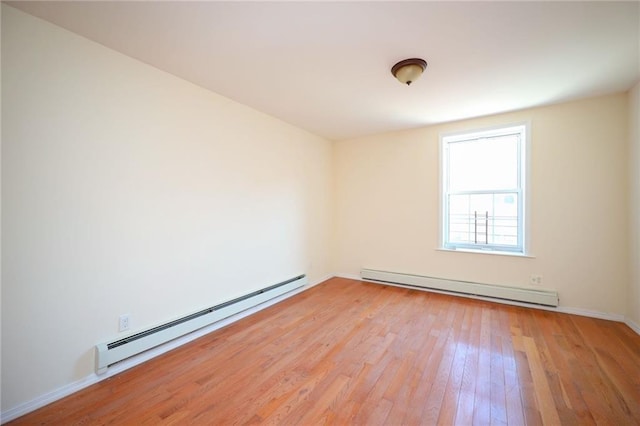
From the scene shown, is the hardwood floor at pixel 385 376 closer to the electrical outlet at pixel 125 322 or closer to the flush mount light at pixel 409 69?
the electrical outlet at pixel 125 322

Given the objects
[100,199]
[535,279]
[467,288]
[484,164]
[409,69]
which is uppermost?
[409,69]

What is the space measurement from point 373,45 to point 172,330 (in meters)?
2.92

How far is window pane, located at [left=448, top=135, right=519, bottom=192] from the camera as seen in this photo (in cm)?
343

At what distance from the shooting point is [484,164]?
3617 millimetres

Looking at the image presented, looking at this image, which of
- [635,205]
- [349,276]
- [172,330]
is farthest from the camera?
[349,276]

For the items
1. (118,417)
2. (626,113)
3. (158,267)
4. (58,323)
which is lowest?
(118,417)

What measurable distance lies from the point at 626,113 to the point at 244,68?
4.01 metres

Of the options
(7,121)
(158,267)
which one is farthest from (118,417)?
(7,121)

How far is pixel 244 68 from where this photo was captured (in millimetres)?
2254

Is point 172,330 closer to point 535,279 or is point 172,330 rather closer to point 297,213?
point 297,213

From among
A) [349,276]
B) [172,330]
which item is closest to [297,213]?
[349,276]

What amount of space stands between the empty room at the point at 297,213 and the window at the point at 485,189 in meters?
0.03

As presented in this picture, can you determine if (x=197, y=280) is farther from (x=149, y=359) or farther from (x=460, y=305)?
(x=460, y=305)

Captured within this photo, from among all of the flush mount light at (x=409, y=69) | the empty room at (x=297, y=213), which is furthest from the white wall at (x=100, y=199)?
the flush mount light at (x=409, y=69)
